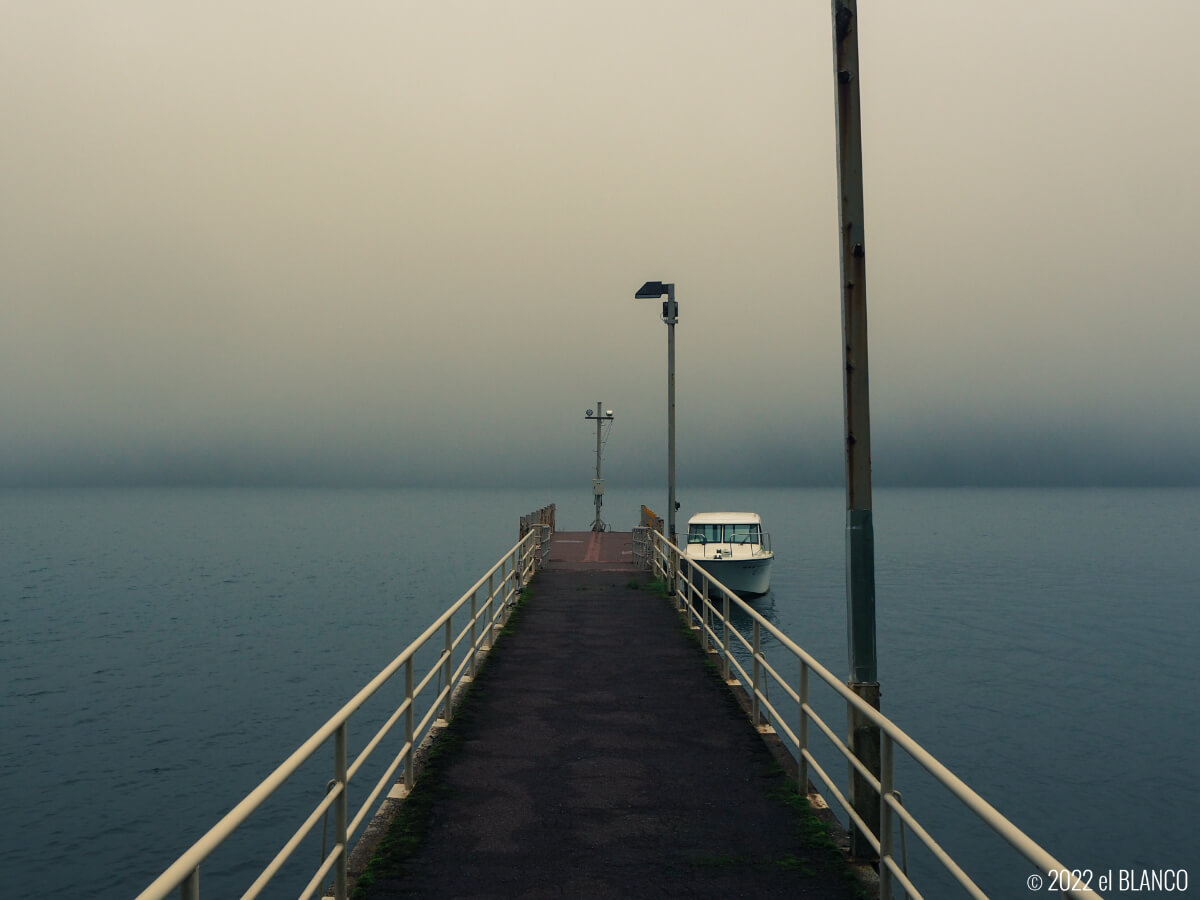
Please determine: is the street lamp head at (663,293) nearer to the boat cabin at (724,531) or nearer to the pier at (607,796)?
the pier at (607,796)

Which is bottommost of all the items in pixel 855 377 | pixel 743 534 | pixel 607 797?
pixel 607 797

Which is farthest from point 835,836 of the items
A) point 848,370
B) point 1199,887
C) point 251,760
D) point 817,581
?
point 817,581

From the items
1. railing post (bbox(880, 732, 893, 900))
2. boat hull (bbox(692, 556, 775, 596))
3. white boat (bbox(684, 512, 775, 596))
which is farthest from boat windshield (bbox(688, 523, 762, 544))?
railing post (bbox(880, 732, 893, 900))

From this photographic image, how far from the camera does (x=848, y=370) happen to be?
6.59 meters

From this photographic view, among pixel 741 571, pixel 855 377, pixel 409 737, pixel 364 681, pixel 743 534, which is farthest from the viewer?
pixel 743 534

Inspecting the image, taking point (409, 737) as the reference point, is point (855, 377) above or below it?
above

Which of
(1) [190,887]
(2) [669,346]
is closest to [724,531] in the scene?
(2) [669,346]

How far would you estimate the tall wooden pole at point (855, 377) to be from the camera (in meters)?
6.48

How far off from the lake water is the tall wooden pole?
12494mm

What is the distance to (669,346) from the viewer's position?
2405 centimetres

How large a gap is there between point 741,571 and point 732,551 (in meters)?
1.48

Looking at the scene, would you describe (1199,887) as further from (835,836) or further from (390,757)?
(390,757)

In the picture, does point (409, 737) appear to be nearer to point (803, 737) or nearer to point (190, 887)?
point (803, 737)

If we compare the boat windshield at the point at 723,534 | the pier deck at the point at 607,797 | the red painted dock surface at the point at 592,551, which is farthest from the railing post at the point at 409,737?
the boat windshield at the point at 723,534
